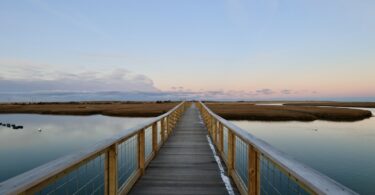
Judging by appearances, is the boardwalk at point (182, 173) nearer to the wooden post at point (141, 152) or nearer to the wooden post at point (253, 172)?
the wooden post at point (141, 152)

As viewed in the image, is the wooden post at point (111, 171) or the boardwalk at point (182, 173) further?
the boardwalk at point (182, 173)

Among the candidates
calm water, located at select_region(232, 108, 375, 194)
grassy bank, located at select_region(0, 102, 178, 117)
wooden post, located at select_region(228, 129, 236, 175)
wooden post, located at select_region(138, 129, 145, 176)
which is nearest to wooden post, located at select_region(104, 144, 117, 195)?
wooden post, located at select_region(138, 129, 145, 176)

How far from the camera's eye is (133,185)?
4398 millimetres

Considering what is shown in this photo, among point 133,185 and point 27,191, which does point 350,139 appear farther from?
point 27,191

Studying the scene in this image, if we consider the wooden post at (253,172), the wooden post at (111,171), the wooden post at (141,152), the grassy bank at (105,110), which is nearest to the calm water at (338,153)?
the wooden post at (141,152)

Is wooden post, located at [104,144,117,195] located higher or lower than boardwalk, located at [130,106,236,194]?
higher

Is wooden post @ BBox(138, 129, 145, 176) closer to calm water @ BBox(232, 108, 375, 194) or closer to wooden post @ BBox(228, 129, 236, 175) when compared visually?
wooden post @ BBox(228, 129, 236, 175)

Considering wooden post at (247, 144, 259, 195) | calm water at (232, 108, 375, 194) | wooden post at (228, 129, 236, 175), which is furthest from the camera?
calm water at (232, 108, 375, 194)

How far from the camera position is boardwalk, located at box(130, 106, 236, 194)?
14.0 ft

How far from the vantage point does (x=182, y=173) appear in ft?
17.0

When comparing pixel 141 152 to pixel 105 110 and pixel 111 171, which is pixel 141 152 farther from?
pixel 105 110

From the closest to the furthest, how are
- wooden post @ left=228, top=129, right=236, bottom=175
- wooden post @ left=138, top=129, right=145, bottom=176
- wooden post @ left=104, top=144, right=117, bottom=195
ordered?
wooden post @ left=104, top=144, right=117, bottom=195 → wooden post @ left=228, top=129, right=236, bottom=175 → wooden post @ left=138, top=129, right=145, bottom=176

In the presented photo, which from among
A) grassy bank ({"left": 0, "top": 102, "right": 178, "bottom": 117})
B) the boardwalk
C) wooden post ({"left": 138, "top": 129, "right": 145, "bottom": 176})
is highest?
wooden post ({"left": 138, "top": 129, "right": 145, "bottom": 176})

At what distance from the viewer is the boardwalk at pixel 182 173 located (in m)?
4.25
